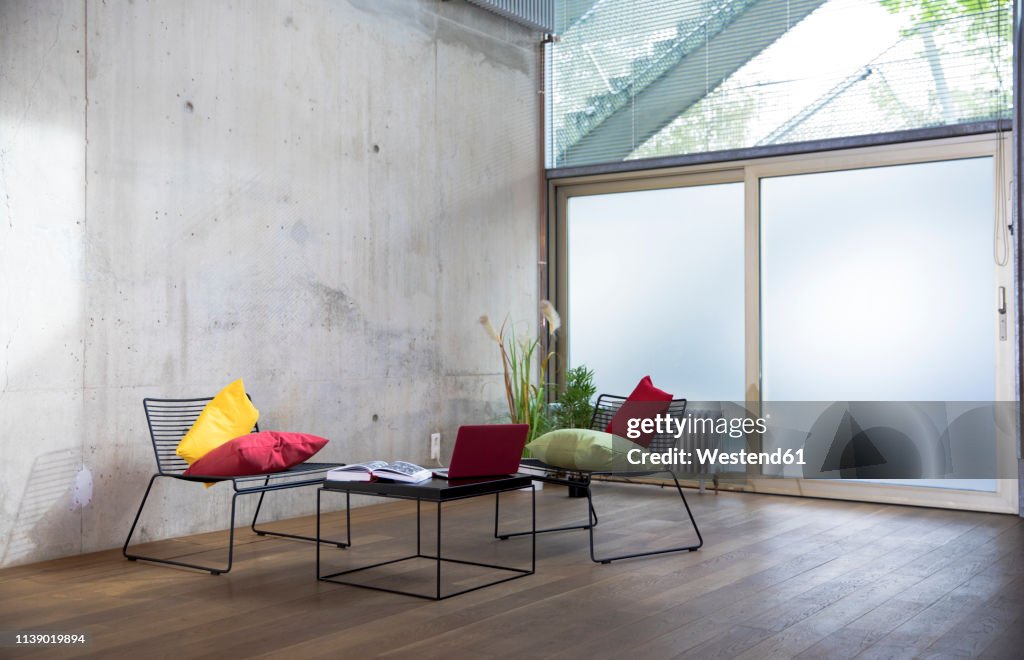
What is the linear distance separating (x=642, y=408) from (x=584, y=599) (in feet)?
5.06

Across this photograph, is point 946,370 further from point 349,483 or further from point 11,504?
point 11,504

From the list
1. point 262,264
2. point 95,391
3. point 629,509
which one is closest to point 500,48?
point 262,264

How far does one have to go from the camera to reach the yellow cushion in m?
4.55

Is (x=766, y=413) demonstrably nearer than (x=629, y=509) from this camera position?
No

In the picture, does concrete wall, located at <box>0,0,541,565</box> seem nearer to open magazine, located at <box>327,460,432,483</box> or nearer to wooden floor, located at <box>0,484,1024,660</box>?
wooden floor, located at <box>0,484,1024,660</box>

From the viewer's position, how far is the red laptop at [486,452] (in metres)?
4.06

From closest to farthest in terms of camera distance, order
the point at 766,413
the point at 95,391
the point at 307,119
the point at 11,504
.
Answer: the point at 11,504 → the point at 95,391 → the point at 307,119 → the point at 766,413

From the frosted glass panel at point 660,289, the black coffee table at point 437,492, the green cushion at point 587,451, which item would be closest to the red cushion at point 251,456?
the black coffee table at point 437,492

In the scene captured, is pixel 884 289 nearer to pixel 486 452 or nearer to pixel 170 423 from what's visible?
pixel 486 452

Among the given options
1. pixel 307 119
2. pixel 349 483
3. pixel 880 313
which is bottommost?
pixel 349 483

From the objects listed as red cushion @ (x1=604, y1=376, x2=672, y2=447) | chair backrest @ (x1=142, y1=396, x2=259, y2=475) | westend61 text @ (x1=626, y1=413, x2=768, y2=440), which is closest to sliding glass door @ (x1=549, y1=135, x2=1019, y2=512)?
westend61 text @ (x1=626, y1=413, x2=768, y2=440)

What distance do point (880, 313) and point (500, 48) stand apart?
3335 mm

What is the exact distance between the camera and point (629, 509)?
6109 mm

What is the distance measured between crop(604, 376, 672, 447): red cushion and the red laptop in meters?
1.02
